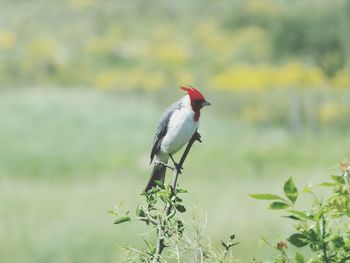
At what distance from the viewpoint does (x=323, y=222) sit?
5.31ft

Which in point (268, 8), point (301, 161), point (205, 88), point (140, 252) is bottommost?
point (140, 252)

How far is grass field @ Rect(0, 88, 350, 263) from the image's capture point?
10.3 meters

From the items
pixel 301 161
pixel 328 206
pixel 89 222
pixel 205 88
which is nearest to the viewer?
pixel 328 206

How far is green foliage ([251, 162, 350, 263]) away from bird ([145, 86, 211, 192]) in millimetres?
516

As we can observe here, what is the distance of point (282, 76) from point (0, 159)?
30.5ft

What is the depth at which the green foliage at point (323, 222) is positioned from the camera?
159 cm

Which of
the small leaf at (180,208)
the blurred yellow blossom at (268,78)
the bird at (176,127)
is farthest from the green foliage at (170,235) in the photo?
the blurred yellow blossom at (268,78)

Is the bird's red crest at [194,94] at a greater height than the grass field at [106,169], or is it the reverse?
the grass field at [106,169]

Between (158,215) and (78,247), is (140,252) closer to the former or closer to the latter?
(158,215)

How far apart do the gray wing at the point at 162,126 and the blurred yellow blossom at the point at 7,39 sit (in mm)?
25340

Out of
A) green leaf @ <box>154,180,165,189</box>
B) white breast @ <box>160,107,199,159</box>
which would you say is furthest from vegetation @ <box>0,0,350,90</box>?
green leaf @ <box>154,180,165,189</box>

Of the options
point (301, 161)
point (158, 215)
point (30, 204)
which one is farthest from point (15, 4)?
point (158, 215)

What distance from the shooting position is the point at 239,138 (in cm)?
2108

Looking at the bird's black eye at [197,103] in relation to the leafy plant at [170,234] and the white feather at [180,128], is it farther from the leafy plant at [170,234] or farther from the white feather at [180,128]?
the leafy plant at [170,234]
